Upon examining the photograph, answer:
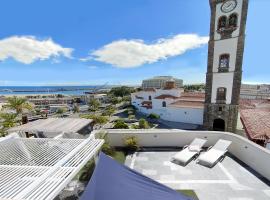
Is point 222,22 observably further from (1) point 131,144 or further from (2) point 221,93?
(1) point 131,144

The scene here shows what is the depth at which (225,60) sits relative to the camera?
70.0 ft

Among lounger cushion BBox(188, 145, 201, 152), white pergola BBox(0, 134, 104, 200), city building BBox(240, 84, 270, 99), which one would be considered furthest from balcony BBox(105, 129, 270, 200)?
city building BBox(240, 84, 270, 99)

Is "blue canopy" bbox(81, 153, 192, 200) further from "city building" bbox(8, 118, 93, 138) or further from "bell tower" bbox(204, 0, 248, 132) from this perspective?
"bell tower" bbox(204, 0, 248, 132)

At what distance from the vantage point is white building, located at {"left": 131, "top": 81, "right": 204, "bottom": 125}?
3090cm

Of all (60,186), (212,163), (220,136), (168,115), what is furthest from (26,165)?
(168,115)

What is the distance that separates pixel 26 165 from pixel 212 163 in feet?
26.4

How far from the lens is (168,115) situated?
3516 centimetres

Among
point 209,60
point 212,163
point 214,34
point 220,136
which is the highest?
point 214,34

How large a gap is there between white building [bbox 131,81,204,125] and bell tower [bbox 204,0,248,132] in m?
7.10

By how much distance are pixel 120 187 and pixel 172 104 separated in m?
32.5

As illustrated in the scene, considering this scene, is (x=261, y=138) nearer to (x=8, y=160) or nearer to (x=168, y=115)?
(x=8, y=160)

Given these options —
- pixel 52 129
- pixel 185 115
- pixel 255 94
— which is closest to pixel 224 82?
pixel 185 115

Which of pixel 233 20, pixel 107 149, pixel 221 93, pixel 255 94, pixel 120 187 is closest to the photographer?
pixel 120 187

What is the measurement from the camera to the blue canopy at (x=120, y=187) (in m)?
3.44
